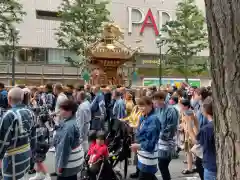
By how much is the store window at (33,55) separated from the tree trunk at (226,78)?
4245cm

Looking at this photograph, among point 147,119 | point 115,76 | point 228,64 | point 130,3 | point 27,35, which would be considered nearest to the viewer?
point 228,64

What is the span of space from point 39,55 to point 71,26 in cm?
1408

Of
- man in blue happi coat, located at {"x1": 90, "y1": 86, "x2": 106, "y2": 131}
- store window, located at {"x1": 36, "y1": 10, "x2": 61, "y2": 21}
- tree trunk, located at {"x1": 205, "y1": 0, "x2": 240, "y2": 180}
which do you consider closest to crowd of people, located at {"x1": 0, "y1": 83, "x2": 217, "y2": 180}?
tree trunk, located at {"x1": 205, "y1": 0, "x2": 240, "y2": 180}

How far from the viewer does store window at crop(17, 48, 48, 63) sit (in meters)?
43.0

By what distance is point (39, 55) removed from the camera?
44.0 m

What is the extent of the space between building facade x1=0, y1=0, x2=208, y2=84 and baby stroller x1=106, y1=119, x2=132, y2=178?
3307cm

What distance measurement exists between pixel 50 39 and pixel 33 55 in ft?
9.60

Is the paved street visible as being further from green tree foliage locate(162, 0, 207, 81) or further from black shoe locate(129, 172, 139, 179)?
green tree foliage locate(162, 0, 207, 81)

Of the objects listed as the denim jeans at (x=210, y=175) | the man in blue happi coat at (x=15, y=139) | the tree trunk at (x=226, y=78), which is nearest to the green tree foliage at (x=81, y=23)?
the man in blue happi coat at (x=15, y=139)

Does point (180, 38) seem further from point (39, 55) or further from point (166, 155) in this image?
point (166, 155)

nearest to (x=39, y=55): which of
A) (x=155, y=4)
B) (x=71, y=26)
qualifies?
(x=71, y=26)

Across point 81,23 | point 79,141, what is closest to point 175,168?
point 79,141

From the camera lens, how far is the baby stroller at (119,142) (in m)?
7.02

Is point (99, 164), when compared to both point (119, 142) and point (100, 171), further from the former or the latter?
point (119, 142)
